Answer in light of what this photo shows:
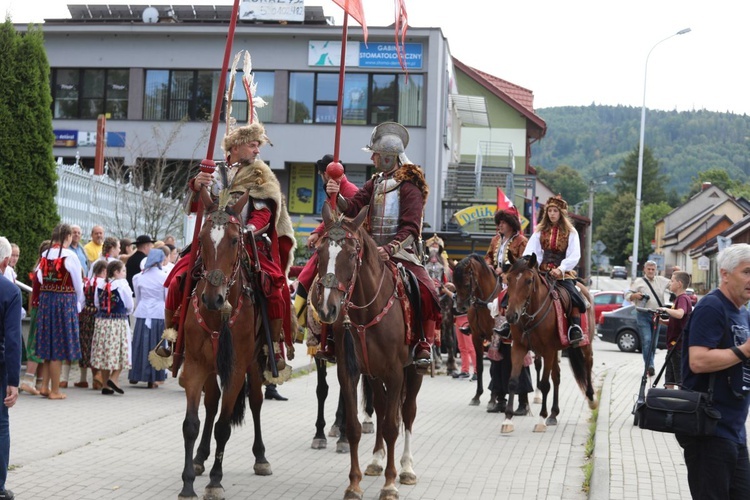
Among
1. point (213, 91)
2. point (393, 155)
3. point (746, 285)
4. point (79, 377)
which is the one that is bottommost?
point (79, 377)

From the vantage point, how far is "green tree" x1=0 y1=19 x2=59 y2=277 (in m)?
15.4

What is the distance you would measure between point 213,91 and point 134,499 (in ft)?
110

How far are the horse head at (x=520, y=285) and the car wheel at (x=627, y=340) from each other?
66.5ft

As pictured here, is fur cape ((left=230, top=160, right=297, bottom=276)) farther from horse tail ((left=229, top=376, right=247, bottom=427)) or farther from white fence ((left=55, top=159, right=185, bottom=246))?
white fence ((left=55, top=159, right=185, bottom=246))

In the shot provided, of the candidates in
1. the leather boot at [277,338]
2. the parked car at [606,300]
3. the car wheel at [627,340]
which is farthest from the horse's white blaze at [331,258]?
the parked car at [606,300]

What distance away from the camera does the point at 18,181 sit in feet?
50.8

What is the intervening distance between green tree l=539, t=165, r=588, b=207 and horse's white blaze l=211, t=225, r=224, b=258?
151942 millimetres

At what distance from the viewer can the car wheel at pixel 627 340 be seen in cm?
3180

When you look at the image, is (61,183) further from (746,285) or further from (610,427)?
(746,285)

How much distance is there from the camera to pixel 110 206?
66.9ft

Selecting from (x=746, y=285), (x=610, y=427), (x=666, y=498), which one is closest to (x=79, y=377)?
(x=610, y=427)

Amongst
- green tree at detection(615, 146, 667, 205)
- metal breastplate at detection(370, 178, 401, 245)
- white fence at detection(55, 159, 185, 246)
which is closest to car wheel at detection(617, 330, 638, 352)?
white fence at detection(55, 159, 185, 246)

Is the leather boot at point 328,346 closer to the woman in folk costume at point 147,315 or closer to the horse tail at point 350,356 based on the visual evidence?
the horse tail at point 350,356

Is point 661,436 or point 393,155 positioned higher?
point 393,155
